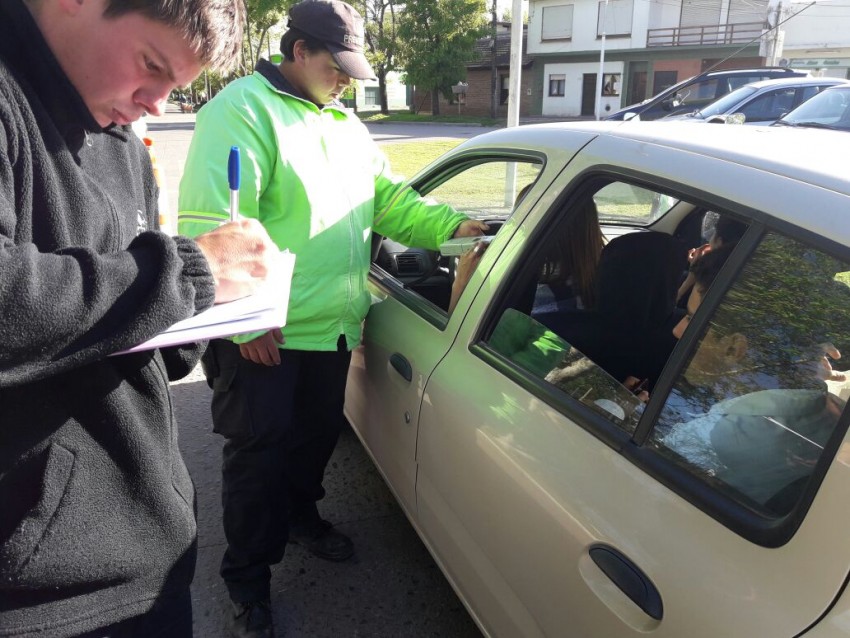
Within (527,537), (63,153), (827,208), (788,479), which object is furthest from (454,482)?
(63,153)

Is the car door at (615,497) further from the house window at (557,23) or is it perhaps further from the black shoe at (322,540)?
the house window at (557,23)

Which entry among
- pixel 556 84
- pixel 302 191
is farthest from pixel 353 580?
pixel 556 84

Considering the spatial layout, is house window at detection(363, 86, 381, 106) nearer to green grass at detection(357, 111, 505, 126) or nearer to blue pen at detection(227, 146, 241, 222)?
green grass at detection(357, 111, 505, 126)

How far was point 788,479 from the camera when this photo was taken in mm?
1203

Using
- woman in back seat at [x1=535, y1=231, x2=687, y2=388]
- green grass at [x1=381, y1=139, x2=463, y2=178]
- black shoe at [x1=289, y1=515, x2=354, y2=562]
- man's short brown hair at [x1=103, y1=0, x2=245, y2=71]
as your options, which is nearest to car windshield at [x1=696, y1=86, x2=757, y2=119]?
green grass at [x1=381, y1=139, x2=463, y2=178]

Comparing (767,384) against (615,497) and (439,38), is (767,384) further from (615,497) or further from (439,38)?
(439,38)

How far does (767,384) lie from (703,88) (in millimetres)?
15971

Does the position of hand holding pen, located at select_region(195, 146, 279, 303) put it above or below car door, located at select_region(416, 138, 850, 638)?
above

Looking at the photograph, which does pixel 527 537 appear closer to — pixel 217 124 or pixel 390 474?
pixel 390 474

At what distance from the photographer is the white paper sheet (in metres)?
1.06

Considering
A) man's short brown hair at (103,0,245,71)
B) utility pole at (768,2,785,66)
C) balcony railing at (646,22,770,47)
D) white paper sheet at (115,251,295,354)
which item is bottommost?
white paper sheet at (115,251,295,354)

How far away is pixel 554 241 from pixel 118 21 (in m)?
1.27

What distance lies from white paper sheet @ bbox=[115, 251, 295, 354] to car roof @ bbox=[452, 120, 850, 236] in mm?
937

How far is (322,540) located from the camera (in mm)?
2721
